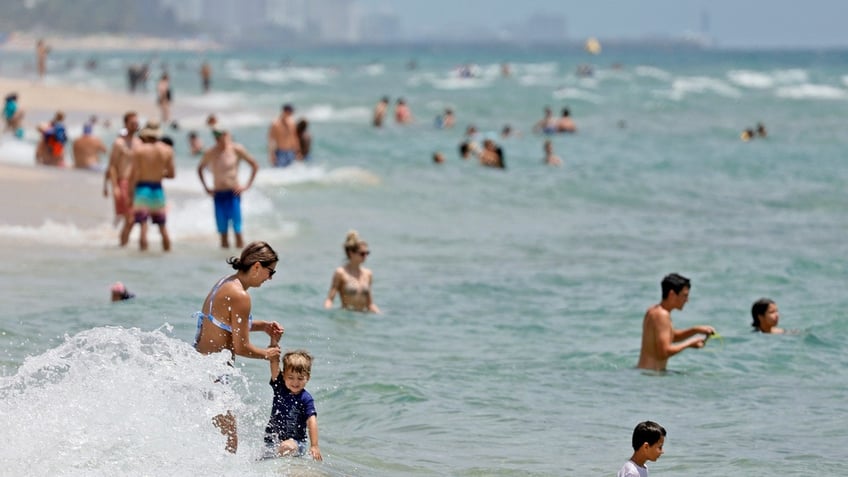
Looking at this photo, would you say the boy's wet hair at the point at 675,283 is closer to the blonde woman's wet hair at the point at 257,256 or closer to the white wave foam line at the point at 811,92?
the blonde woman's wet hair at the point at 257,256

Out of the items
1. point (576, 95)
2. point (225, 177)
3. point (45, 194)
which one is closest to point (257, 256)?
point (225, 177)

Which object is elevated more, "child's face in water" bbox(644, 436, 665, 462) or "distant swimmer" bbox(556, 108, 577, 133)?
"distant swimmer" bbox(556, 108, 577, 133)

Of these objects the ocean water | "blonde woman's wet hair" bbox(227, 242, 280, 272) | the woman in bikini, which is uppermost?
"blonde woman's wet hair" bbox(227, 242, 280, 272)

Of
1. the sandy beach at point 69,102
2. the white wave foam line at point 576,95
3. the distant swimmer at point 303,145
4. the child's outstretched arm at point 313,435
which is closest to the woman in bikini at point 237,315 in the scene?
the child's outstretched arm at point 313,435

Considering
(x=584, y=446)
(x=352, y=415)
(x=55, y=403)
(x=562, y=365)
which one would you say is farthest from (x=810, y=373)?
(x=55, y=403)

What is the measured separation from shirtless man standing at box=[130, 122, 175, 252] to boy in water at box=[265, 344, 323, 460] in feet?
23.1

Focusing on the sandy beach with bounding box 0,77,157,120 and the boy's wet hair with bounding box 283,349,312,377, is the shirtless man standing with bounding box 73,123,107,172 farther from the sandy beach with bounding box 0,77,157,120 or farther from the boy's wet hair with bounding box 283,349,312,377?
the boy's wet hair with bounding box 283,349,312,377

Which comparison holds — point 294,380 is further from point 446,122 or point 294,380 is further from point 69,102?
point 69,102

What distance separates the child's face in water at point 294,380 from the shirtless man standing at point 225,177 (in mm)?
7664

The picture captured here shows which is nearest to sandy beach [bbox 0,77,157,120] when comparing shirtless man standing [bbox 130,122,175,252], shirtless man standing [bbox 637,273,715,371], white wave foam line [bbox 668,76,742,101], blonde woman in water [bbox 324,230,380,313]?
shirtless man standing [bbox 130,122,175,252]

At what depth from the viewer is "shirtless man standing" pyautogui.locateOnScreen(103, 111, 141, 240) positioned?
45.8ft

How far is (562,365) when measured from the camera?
419 inches

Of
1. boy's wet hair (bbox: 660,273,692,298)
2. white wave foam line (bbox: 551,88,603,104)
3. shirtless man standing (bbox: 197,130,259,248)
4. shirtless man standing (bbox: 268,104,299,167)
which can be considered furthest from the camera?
white wave foam line (bbox: 551,88,603,104)

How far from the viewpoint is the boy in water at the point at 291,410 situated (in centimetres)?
668
